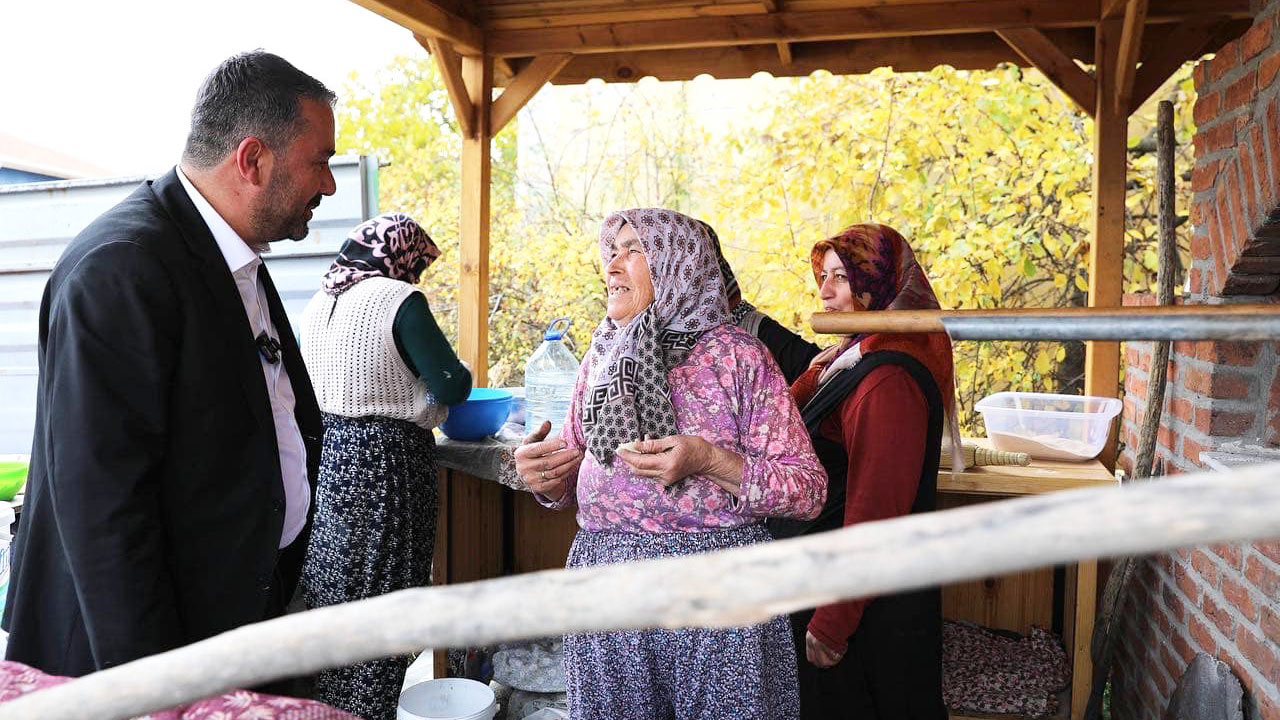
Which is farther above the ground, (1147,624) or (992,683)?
(1147,624)

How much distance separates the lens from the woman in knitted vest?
2.96 metres

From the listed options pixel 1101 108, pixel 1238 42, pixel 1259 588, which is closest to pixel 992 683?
pixel 1259 588

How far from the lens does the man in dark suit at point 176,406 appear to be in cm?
148

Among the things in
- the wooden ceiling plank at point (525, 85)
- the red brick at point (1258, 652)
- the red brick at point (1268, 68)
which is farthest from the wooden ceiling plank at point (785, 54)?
the red brick at point (1258, 652)

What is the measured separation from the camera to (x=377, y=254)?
310 centimetres

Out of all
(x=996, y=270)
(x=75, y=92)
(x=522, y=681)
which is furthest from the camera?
(x=75, y=92)

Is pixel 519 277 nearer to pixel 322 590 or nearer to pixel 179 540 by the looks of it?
pixel 322 590

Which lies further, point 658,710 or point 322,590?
point 322,590

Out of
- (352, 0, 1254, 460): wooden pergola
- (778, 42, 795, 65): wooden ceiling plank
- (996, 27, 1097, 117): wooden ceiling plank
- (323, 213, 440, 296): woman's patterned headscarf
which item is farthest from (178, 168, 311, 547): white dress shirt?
(996, 27, 1097, 117): wooden ceiling plank

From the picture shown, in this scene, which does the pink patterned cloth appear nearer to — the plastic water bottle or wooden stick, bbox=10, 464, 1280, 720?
wooden stick, bbox=10, 464, 1280, 720

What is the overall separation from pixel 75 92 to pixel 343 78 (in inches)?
197

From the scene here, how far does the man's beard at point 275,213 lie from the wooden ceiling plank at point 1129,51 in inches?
128

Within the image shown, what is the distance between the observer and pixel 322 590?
2.98 meters

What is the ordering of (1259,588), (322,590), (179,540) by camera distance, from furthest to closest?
1. (322,590)
2. (1259,588)
3. (179,540)
